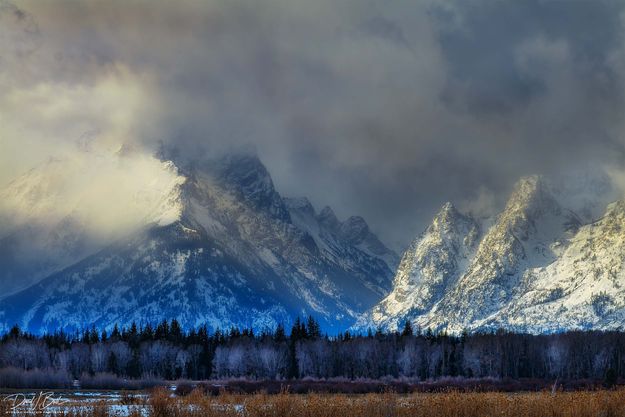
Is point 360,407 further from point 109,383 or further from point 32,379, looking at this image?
point 109,383

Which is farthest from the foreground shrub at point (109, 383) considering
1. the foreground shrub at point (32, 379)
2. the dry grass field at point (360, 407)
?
the dry grass field at point (360, 407)

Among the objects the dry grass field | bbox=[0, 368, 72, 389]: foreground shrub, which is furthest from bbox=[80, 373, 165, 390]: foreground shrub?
the dry grass field

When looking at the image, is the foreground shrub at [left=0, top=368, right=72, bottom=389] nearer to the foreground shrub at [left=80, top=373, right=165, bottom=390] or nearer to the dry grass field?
the foreground shrub at [left=80, top=373, right=165, bottom=390]

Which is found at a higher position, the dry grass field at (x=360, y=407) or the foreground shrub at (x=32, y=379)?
the foreground shrub at (x=32, y=379)

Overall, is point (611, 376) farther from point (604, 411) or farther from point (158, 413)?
point (158, 413)

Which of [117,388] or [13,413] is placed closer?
[13,413]

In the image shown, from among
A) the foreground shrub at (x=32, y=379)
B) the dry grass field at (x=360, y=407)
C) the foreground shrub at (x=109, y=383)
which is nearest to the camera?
the dry grass field at (x=360, y=407)

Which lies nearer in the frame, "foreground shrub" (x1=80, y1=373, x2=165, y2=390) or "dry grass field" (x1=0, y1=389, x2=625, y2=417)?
"dry grass field" (x1=0, y1=389, x2=625, y2=417)

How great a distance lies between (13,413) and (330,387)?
91.5m

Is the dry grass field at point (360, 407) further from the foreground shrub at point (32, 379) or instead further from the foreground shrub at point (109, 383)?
the foreground shrub at point (109, 383)

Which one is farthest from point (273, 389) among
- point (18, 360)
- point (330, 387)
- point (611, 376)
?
point (18, 360)

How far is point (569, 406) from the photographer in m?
55.4

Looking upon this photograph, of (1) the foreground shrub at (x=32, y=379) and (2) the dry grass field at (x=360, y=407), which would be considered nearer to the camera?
(2) the dry grass field at (x=360, y=407)

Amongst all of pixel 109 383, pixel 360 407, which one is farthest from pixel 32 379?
pixel 360 407
